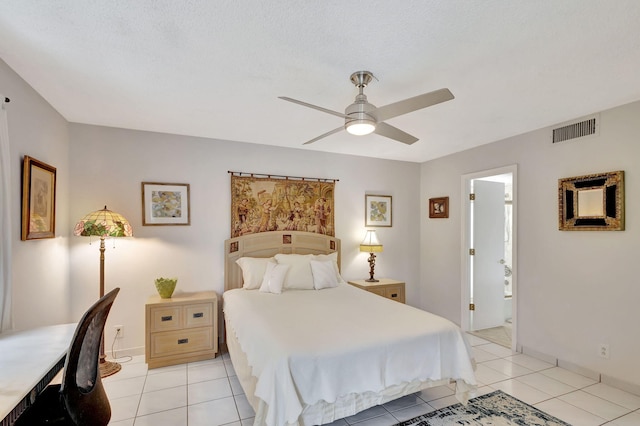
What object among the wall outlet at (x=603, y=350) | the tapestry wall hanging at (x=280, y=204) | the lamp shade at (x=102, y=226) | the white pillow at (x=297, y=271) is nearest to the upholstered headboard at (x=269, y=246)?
the tapestry wall hanging at (x=280, y=204)

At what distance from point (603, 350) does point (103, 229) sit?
16.2 feet

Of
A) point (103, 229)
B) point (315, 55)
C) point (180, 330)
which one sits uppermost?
point (315, 55)

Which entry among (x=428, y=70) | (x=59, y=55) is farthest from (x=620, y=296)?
(x=59, y=55)

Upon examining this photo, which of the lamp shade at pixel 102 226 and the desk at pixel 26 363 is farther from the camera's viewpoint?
the lamp shade at pixel 102 226

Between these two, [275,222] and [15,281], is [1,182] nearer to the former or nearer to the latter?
[15,281]

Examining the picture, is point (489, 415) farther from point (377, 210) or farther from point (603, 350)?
point (377, 210)

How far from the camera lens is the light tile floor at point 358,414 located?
245 cm

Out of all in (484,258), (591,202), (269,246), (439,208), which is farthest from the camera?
(439,208)

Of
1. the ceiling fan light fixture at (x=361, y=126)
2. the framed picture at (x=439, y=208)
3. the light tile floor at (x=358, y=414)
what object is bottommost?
the light tile floor at (x=358, y=414)

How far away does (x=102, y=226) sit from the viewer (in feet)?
10.0

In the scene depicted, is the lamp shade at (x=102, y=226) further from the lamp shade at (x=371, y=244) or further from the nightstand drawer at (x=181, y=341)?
the lamp shade at (x=371, y=244)

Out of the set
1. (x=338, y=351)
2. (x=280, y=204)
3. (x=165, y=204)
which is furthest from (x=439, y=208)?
(x=165, y=204)

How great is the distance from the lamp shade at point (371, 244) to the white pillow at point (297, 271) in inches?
40.5

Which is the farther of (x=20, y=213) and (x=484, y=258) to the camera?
(x=484, y=258)
